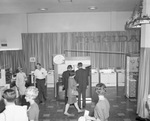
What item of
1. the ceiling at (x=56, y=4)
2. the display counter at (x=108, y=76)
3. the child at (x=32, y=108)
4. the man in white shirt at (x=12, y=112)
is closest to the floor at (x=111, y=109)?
the display counter at (x=108, y=76)

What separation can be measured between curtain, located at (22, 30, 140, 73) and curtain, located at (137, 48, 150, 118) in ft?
14.4

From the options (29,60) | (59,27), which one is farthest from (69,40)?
(29,60)

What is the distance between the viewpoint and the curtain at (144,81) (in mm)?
4535

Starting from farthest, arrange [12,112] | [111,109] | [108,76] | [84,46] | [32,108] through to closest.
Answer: [84,46]
[108,76]
[111,109]
[32,108]
[12,112]

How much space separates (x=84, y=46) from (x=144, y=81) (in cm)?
485

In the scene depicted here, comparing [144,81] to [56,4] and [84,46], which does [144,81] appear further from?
[84,46]

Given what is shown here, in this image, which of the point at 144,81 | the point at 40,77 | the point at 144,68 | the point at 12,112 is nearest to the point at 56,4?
the point at 40,77

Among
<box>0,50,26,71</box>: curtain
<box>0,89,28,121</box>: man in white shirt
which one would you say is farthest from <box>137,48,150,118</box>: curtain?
<box>0,50,26,71</box>: curtain

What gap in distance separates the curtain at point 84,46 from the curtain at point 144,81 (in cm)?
438

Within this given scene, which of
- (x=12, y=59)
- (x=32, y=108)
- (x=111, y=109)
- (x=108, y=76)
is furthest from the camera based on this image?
(x=12, y=59)

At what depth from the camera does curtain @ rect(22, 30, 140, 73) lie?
355 inches

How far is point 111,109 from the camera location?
5789mm

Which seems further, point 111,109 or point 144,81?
point 111,109

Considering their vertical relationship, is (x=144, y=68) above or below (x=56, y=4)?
below
